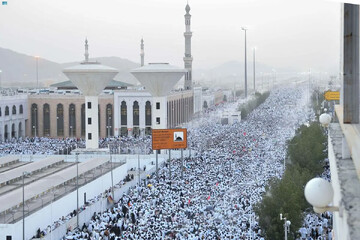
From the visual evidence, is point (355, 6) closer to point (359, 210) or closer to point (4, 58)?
point (359, 210)

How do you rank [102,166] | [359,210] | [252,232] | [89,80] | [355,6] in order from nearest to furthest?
[359,210], [355,6], [252,232], [102,166], [89,80]

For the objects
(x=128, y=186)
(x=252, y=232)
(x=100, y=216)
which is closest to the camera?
(x=252, y=232)

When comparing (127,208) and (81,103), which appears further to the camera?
(81,103)

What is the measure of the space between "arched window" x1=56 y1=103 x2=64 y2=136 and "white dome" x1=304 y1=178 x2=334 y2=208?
1503 inches

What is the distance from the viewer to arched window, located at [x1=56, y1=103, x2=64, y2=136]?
131 feet

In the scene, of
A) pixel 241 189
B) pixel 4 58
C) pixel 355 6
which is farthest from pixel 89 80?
pixel 4 58

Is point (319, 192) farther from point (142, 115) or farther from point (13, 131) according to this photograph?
point (13, 131)

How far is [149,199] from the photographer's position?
15.9m

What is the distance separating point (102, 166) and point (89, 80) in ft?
23.6

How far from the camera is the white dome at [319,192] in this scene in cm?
264

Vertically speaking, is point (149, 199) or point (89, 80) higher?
point (89, 80)

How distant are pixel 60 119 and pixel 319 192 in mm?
38377

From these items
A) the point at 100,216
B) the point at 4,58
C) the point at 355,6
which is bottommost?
the point at 100,216

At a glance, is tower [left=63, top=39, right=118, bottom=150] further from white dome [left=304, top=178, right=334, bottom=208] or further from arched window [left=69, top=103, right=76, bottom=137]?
white dome [left=304, top=178, right=334, bottom=208]
